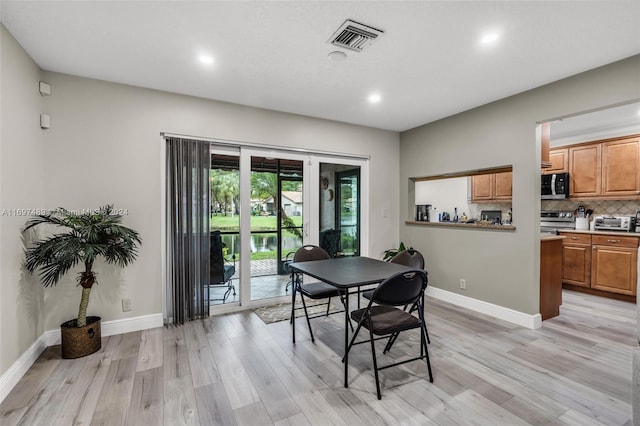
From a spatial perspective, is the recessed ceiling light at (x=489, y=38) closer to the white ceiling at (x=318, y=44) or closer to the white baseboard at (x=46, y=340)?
the white ceiling at (x=318, y=44)

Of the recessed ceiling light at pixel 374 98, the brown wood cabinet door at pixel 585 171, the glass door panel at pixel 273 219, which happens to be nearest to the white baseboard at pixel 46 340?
the glass door panel at pixel 273 219

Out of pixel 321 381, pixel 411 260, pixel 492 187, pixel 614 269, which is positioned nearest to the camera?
pixel 321 381

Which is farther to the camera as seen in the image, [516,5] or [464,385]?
[464,385]

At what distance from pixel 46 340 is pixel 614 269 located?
278 inches

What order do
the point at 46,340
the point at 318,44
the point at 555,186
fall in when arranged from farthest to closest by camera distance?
the point at 555,186 < the point at 46,340 < the point at 318,44

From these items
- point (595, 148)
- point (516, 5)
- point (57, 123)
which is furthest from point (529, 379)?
point (57, 123)

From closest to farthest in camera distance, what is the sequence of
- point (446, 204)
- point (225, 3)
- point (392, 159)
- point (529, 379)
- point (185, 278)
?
point (225, 3), point (529, 379), point (185, 278), point (392, 159), point (446, 204)

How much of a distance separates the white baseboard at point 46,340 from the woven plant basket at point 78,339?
229mm

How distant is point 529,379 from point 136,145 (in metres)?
4.27

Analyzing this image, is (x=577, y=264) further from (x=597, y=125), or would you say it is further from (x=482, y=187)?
(x=597, y=125)

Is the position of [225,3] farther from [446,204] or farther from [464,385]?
[446,204]

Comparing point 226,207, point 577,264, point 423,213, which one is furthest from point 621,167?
point 226,207

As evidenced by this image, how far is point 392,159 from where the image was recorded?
506cm

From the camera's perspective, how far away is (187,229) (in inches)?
135
